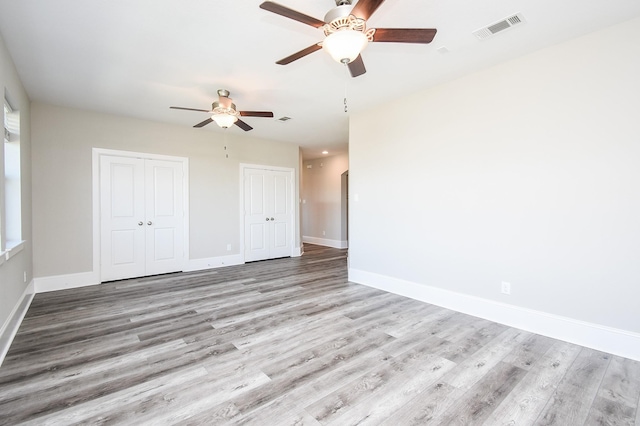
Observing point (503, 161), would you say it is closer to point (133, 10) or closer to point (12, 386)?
point (133, 10)

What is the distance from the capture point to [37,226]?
424 cm

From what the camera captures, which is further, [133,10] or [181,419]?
[133,10]

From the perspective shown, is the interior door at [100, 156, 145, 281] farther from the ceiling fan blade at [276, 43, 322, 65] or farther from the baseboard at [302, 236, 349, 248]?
the baseboard at [302, 236, 349, 248]

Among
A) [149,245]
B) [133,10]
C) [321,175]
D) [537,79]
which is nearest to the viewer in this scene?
[133,10]

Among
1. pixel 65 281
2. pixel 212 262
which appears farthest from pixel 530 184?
pixel 65 281

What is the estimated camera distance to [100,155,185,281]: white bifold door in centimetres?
482

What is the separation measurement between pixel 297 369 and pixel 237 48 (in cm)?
290

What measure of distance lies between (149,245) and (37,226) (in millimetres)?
1483

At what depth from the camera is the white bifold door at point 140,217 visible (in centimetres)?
482

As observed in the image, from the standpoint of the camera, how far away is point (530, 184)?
9.70 ft

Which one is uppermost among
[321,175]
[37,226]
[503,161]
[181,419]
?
[321,175]

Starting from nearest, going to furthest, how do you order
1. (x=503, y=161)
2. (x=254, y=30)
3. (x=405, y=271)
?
1. (x=254, y=30)
2. (x=503, y=161)
3. (x=405, y=271)

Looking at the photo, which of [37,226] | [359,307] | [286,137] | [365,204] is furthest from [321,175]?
[37,226]

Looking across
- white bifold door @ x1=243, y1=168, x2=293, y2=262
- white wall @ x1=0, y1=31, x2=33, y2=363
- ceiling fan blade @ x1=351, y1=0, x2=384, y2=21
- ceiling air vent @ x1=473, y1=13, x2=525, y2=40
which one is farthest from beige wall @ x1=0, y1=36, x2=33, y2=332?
ceiling air vent @ x1=473, y1=13, x2=525, y2=40
